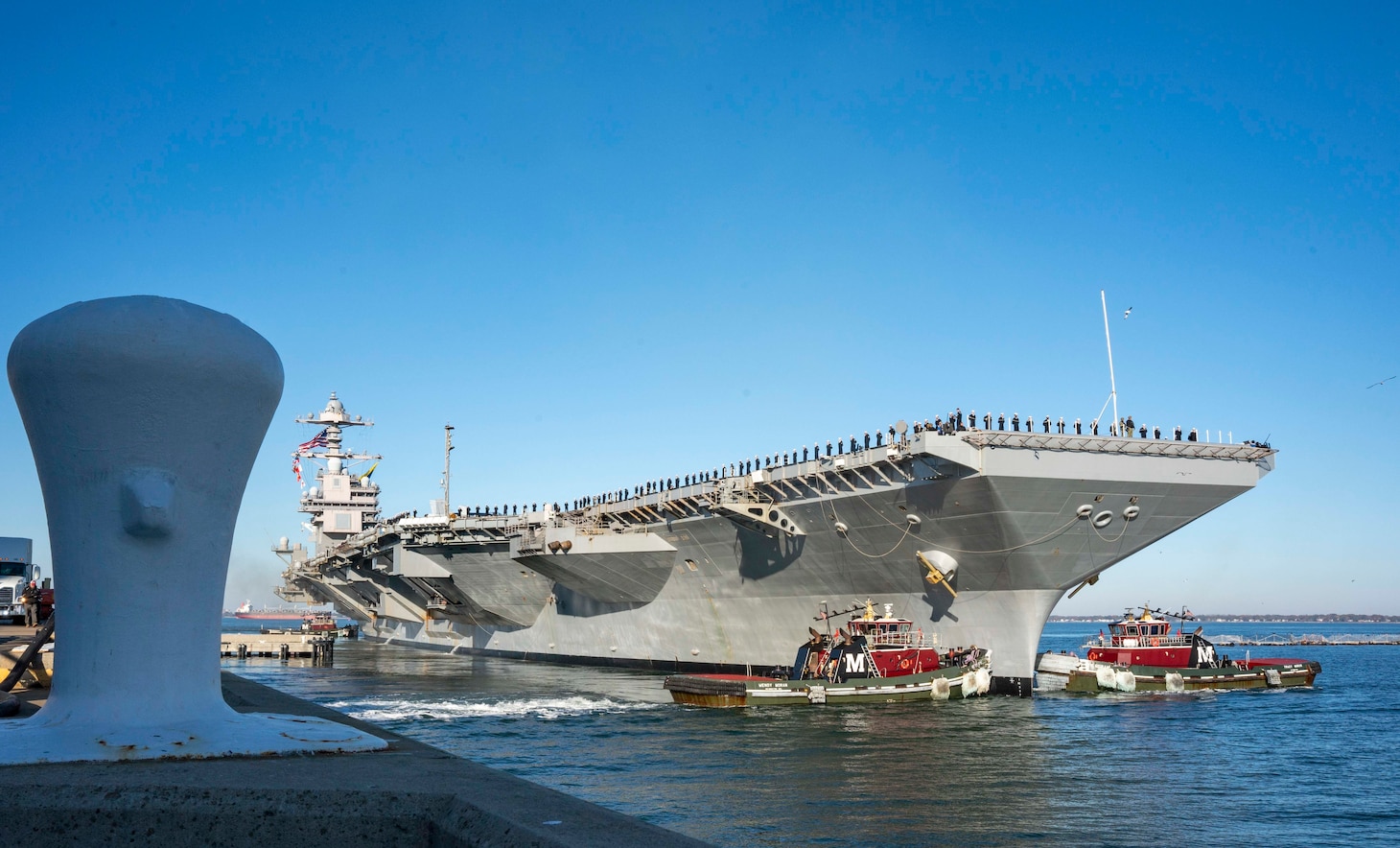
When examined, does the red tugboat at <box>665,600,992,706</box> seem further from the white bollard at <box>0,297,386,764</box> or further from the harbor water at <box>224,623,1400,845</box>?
the white bollard at <box>0,297,386,764</box>

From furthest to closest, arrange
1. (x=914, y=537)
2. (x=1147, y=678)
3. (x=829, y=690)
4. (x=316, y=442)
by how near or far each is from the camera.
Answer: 1. (x=316, y=442)
2. (x=1147, y=678)
3. (x=914, y=537)
4. (x=829, y=690)

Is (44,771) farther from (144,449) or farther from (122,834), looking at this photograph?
(144,449)

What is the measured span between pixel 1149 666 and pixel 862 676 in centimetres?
1095

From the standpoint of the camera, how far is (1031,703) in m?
26.3

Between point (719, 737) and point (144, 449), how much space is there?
1576 centimetres

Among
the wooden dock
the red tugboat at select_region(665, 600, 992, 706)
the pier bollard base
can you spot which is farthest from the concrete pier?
the wooden dock

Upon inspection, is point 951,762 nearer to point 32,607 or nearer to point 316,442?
point 32,607

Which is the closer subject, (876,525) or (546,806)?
(546,806)

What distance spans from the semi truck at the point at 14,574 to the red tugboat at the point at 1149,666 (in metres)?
27.1

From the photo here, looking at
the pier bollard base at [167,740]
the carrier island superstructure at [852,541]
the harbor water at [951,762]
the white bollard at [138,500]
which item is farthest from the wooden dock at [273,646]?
the pier bollard base at [167,740]

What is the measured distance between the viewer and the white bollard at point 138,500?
573cm

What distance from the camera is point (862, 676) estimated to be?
2569 centimetres

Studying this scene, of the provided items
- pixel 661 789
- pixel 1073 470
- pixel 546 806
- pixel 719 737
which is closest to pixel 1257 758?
pixel 1073 470

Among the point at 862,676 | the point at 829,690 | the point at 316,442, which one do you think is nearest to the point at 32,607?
the point at 829,690
